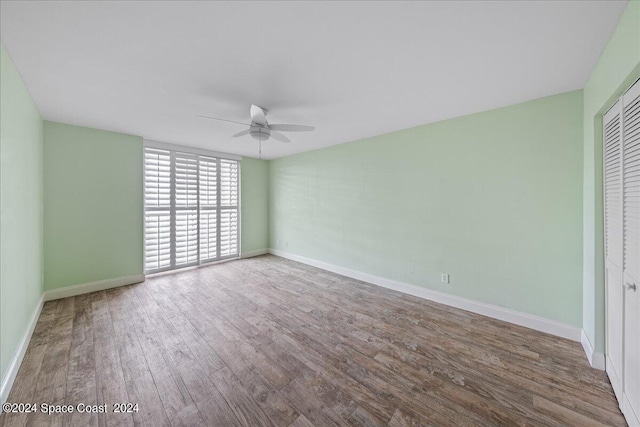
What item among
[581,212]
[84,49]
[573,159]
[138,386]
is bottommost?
[138,386]

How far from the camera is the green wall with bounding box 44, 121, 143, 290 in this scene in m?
3.21

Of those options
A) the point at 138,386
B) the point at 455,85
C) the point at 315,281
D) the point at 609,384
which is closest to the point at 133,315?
the point at 138,386

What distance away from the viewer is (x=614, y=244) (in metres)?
1.68

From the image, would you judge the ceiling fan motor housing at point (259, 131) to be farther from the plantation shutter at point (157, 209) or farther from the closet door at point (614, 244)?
the closet door at point (614, 244)

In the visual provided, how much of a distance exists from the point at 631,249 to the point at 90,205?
5843 millimetres

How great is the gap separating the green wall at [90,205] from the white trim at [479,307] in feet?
12.4

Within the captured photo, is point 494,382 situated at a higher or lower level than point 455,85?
lower

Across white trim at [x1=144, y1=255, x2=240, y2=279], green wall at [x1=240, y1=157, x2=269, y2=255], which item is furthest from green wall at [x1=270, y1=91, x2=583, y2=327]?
white trim at [x1=144, y1=255, x2=240, y2=279]

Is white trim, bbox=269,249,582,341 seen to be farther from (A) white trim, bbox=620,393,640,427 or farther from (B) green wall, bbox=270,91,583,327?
(A) white trim, bbox=620,393,640,427

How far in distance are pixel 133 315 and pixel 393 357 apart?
3.02 metres

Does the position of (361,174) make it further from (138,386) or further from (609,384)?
(138,386)

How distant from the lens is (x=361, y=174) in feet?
13.3

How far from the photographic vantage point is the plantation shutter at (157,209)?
4.13 metres

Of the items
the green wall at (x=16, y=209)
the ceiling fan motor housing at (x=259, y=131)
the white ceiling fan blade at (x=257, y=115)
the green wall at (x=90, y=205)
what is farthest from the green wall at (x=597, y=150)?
the green wall at (x=90, y=205)
